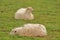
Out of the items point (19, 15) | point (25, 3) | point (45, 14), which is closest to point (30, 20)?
point (19, 15)

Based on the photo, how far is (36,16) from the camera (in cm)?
1284

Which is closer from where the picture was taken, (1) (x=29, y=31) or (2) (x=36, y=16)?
(1) (x=29, y=31)

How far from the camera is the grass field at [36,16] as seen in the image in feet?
31.6

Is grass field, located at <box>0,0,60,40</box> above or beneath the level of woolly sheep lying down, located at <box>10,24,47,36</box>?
above

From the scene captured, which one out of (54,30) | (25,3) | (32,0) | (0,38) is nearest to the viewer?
(0,38)

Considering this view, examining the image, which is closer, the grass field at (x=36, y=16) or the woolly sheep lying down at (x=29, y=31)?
the woolly sheep lying down at (x=29, y=31)

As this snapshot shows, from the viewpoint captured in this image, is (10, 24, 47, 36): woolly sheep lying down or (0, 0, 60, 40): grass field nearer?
(10, 24, 47, 36): woolly sheep lying down

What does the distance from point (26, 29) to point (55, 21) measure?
2760 millimetres

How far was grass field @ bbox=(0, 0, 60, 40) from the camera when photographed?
31.6ft

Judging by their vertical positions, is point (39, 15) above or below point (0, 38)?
above

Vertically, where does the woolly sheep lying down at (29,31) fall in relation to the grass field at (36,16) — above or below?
below

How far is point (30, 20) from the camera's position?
12.0 m

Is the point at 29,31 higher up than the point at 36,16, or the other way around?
the point at 36,16

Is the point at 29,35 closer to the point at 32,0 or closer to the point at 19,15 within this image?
the point at 19,15
